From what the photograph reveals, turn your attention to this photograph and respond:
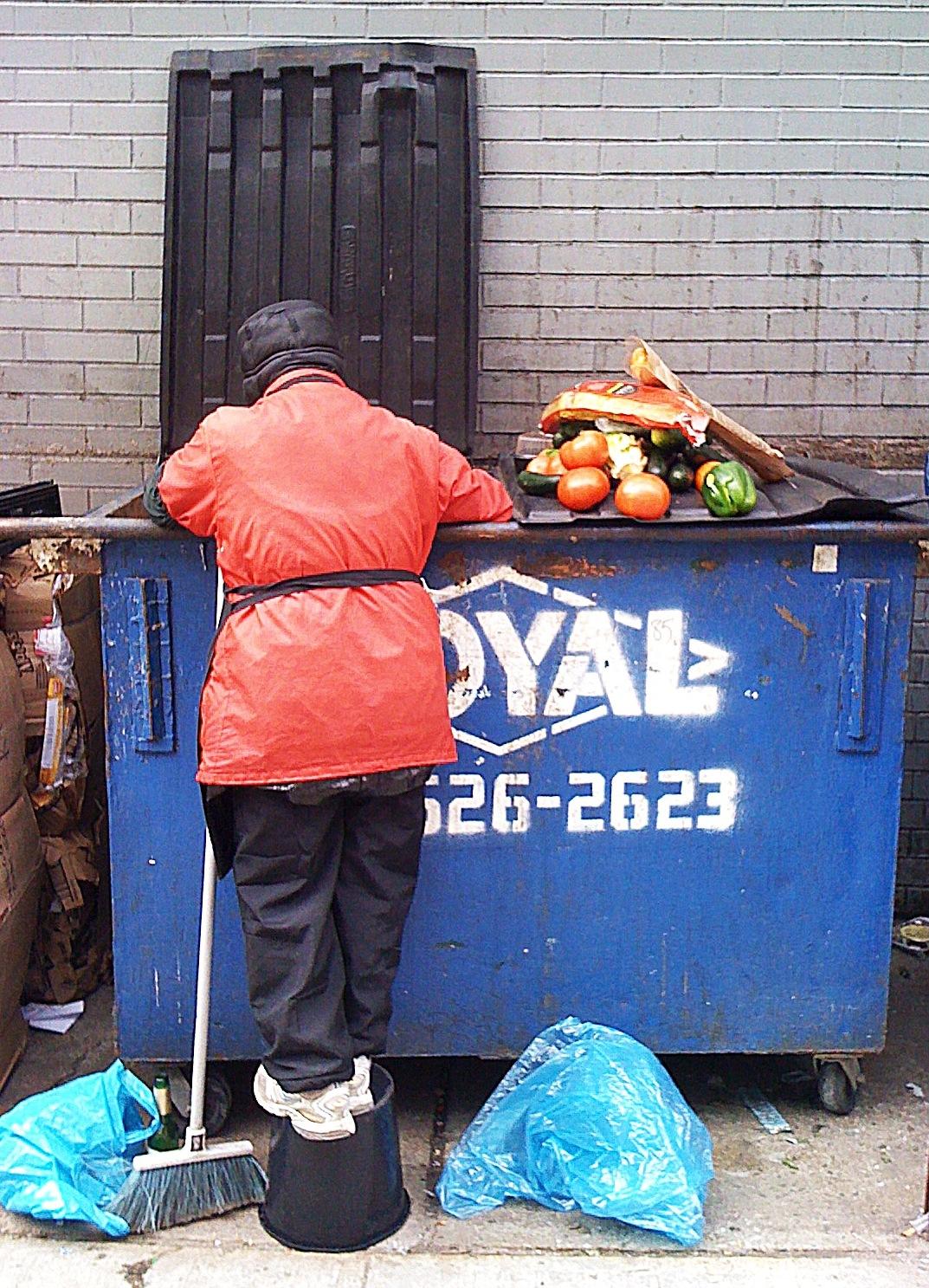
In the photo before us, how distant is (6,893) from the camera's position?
3682 millimetres

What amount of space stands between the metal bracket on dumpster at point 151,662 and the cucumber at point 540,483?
0.92 metres

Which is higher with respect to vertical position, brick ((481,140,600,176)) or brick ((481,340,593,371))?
brick ((481,140,600,176))

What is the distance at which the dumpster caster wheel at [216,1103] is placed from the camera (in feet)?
11.6

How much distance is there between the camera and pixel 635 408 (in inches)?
137

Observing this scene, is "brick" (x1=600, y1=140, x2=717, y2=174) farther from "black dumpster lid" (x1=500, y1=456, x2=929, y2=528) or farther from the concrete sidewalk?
the concrete sidewalk

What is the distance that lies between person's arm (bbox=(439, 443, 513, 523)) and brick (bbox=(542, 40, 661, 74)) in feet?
6.53

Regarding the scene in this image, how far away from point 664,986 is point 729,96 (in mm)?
2903

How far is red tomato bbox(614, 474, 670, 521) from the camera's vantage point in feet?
10.5

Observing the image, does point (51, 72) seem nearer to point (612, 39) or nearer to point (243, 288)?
point (243, 288)

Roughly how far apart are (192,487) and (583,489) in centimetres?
92

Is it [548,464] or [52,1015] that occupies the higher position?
[548,464]

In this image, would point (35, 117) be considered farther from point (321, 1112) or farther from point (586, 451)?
point (321, 1112)

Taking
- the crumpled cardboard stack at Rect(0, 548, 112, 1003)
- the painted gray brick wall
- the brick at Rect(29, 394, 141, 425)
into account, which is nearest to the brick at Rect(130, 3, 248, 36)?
the painted gray brick wall

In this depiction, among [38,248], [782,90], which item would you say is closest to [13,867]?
[38,248]
